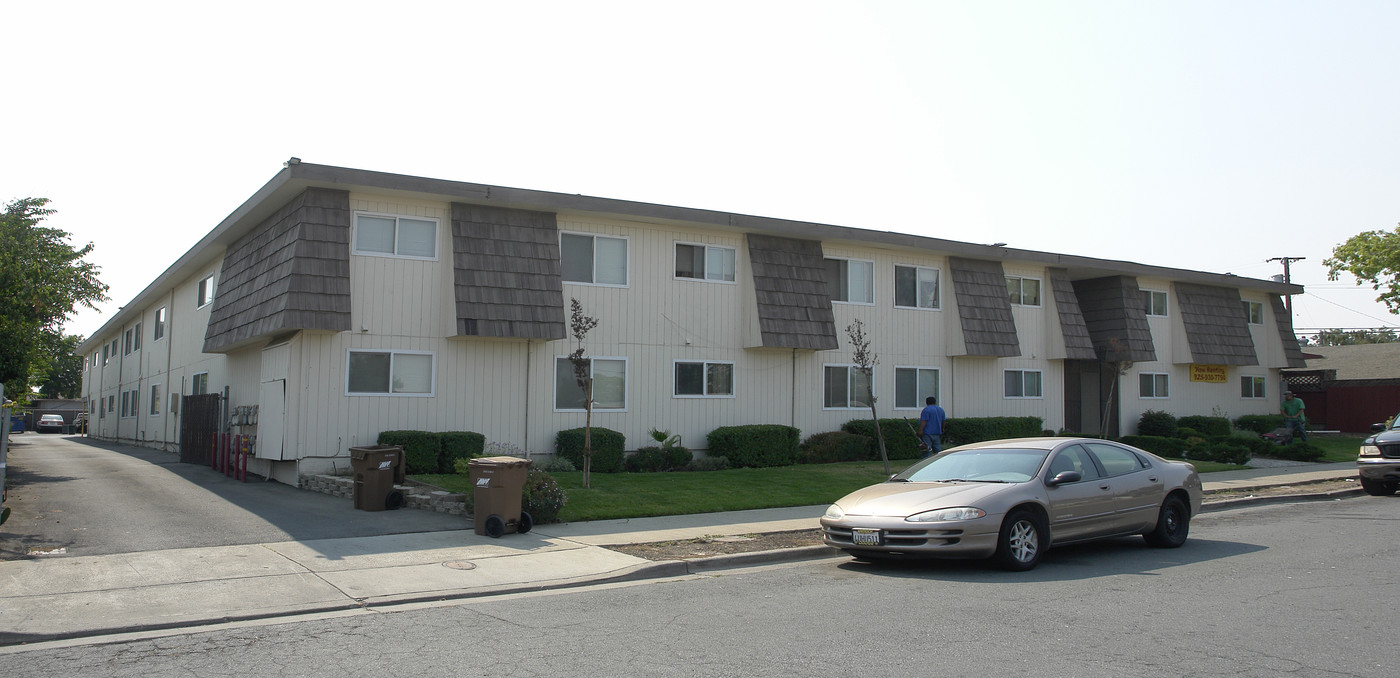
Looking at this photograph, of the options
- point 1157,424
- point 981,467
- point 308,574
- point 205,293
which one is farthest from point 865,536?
point 1157,424

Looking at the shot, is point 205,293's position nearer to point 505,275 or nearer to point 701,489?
point 505,275

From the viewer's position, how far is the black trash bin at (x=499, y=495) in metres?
11.6

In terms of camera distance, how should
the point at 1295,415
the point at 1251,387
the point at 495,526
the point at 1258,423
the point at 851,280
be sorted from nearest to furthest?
the point at 495,526 → the point at 851,280 → the point at 1295,415 → the point at 1258,423 → the point at 1251,387

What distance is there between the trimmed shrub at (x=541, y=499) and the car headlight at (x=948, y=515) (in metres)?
5.10

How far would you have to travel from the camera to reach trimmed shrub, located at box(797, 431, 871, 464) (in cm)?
2097

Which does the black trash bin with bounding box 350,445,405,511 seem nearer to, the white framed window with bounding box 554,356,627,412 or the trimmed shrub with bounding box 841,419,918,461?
the white framed window with bounding box 554,356,627,412

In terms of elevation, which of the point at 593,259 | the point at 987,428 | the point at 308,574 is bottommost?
the point at 308,574

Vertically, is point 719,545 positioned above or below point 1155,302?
below

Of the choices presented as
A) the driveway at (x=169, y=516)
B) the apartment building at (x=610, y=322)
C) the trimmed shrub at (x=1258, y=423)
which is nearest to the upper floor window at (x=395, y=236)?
the apartment building at (x=610, y=322)

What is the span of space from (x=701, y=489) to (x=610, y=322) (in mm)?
4823

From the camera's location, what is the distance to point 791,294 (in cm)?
2102

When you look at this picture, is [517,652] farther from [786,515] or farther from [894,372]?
[894,372]

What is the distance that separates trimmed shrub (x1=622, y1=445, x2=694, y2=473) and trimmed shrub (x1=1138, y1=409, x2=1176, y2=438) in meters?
15.3

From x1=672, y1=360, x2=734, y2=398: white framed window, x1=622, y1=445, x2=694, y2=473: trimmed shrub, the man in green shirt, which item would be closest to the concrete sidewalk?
x1=622, y1=445, x2=694, y2=473: trimmed shrub
